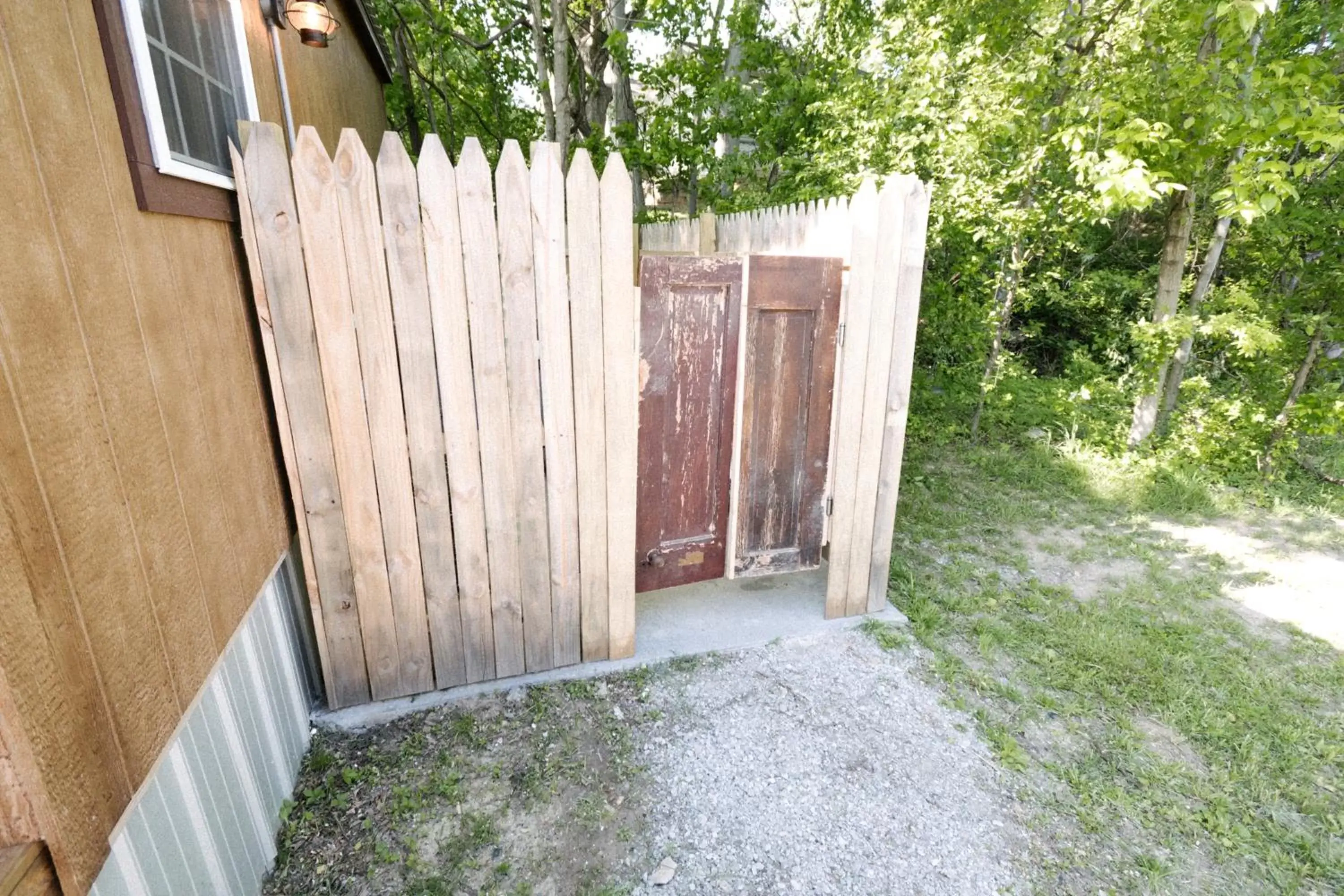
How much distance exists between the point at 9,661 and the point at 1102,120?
5.80m

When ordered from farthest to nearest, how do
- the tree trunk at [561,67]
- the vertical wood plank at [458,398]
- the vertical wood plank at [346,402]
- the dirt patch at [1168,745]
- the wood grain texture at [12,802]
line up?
the tree trunk at [561,67]
the dirt patch at [1168,745]
the vertical wood plank at [458,398]
the vertical wood plank at [346,402]
the wood grain texture at [12,802]

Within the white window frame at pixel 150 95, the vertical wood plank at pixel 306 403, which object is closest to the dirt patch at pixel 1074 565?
the vertical wood plank at pixel 306 403

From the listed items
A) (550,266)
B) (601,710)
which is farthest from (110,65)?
(601,710)

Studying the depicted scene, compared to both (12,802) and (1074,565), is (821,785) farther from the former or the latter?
(1074,565)

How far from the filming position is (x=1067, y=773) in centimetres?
233

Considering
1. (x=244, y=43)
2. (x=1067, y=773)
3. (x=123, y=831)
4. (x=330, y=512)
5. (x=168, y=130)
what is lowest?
(x=1067, y=773)

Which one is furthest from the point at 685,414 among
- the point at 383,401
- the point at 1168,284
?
the point at 1168,284

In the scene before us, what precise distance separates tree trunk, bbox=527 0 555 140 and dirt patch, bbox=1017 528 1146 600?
5890 mm

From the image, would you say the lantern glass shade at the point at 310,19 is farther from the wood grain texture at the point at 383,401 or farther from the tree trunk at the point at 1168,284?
the tree trunk at the point at 1168,284

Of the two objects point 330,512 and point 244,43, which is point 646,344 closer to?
point 330,512

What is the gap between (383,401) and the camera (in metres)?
2.25

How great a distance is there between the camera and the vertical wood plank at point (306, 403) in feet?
6.61

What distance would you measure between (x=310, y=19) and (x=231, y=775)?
3.10 meters

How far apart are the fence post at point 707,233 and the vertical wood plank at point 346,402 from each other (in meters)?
2.97
